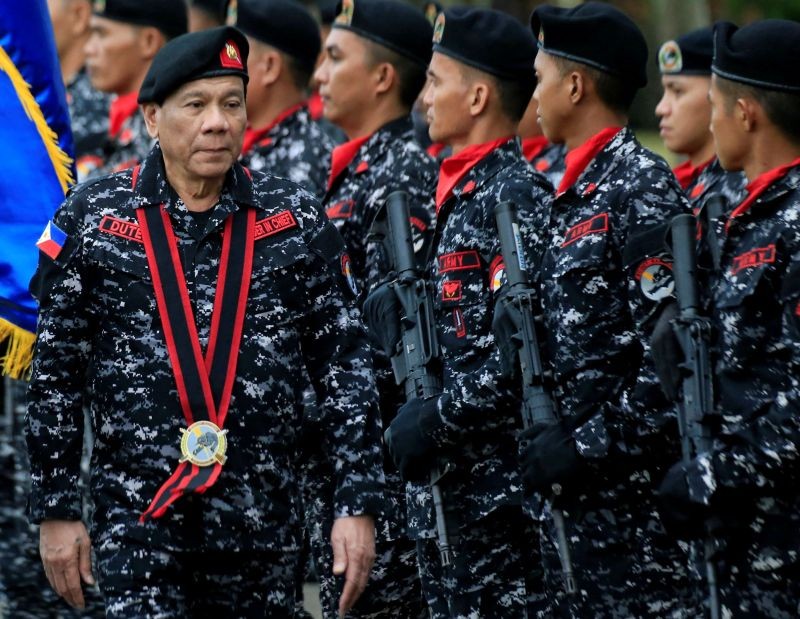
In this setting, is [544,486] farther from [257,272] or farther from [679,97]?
[679,97]

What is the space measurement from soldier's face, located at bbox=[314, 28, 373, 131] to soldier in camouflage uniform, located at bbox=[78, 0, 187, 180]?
2058mm

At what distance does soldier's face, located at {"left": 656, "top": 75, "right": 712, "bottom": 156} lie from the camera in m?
7.68

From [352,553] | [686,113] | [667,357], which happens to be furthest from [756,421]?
[686,113]

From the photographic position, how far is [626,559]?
541cm

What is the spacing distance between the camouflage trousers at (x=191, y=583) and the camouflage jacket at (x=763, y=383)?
4.25ft

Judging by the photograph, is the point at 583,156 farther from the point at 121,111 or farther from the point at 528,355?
the point at 121,111

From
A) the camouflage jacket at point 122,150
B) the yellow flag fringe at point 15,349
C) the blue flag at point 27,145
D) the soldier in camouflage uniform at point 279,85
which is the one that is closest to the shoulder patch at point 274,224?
the yellow flag fringe at point 15,349

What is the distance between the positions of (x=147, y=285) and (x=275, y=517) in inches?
31.1

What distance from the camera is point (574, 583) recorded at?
531 cm

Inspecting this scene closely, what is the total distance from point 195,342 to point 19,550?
310 cm

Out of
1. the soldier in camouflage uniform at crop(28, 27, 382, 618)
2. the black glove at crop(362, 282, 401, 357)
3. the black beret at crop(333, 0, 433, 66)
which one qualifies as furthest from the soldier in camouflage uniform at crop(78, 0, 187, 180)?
the soldier in camouflage uniform at crop(28, 27, 382, 618)

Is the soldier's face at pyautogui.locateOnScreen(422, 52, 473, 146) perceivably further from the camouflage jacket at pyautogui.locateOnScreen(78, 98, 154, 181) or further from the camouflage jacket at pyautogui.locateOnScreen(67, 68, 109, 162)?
the camouflage jacket at pyautogui.locateOnScreen(67, 68, 109, 162)

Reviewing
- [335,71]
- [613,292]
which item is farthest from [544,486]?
[335,71]

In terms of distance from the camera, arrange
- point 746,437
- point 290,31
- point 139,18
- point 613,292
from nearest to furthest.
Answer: point 746,437
point 613,292
point 290,31
point 139,18
